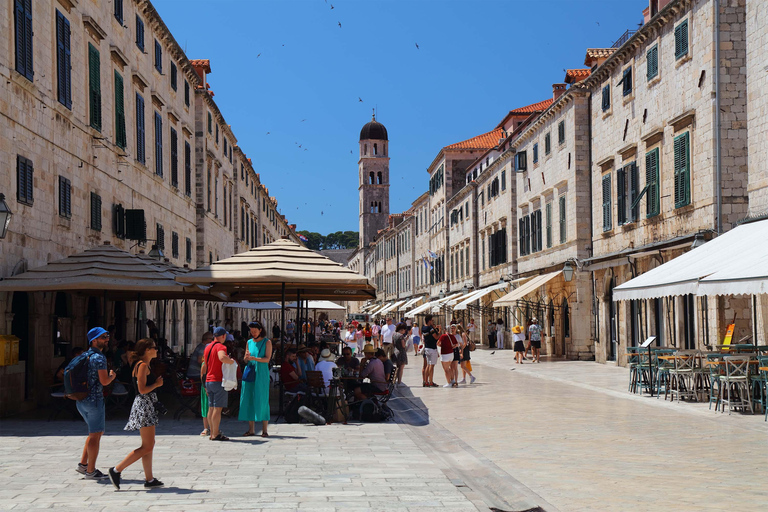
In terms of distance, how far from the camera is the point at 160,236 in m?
26.8

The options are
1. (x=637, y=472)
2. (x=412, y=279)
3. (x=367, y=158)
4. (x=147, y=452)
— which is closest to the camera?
(x=147, y=452)

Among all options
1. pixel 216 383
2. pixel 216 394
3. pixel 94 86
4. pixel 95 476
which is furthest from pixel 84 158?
pixel 95 476

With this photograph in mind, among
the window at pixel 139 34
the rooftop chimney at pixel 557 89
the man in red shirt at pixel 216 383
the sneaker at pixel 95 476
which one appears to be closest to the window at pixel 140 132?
the window at pixel 139 34

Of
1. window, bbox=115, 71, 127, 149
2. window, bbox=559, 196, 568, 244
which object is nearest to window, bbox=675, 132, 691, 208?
window, bbox=559, 196, 568, 244

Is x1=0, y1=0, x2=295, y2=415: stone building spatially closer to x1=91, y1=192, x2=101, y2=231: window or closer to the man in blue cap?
x1=91, y1=192, x2=101, y2=231: window

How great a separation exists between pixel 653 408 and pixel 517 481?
779 cm

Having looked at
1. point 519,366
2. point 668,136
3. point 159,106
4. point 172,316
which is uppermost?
point 159,106

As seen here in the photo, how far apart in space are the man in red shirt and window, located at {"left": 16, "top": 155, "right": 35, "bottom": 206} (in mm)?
5748

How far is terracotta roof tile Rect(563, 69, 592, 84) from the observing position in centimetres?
3366

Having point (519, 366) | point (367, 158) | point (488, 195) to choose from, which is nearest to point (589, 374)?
point (519, 366)

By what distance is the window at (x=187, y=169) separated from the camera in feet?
103

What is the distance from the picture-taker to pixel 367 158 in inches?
4953

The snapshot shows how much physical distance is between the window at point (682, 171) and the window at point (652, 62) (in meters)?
2.67

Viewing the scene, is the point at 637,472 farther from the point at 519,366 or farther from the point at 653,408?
the point at 519,366
